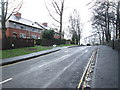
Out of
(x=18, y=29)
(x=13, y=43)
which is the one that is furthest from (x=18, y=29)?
(x=13, y=43)

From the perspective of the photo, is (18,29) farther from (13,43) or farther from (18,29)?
(13,43)

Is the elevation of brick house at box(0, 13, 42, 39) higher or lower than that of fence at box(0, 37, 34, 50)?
higher

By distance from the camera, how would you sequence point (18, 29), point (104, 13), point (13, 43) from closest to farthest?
point (13, 43), point (104, 13), point (18, 29)

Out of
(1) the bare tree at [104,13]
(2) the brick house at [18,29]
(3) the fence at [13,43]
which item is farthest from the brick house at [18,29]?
(1) the bare tree at [104,13]

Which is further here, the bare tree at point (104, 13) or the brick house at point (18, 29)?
the brick house at point (18, 29)

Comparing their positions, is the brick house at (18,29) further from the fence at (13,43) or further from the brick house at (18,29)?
the fence at (13,43)

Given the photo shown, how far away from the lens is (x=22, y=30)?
39.7 m

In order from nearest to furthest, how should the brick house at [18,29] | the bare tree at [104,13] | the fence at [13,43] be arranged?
the bare tree at [104,13] → the fence at [13,43] → the brick house at [18,29]

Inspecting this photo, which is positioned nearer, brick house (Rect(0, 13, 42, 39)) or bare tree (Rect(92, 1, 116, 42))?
bare tree (Rect(92, 1, 116, 42))

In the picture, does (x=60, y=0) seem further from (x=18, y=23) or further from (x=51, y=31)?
(x=18, y=23)

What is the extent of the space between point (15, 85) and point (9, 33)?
31.8m

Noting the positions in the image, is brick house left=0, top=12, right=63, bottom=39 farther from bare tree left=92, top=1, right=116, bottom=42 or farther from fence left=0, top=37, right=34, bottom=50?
bare tree left=92, top=1, right=116, bottom=42

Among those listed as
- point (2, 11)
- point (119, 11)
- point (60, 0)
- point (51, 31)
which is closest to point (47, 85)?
point (119, 11)

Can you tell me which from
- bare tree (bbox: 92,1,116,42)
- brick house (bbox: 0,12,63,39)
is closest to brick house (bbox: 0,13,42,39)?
brick house (bbox: 0,12,63,39)
